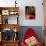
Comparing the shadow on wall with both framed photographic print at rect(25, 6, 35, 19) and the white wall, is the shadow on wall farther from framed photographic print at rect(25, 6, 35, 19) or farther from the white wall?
framed photographic print at rect(25, 6, 35, 19)

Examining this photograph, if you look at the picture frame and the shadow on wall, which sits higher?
the picture frame

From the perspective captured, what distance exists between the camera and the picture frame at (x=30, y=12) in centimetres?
495

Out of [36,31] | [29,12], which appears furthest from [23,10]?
[36,31]

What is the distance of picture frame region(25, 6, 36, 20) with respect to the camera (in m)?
4.95

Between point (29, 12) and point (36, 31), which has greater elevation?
point (29, 12)

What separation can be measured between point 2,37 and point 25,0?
1.32 meters

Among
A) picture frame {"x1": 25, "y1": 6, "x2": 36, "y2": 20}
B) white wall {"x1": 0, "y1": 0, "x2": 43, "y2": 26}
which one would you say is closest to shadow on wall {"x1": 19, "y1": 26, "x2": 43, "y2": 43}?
white wall {"x1": 0, "y1": 0, "x2": 43, "y2": 26}

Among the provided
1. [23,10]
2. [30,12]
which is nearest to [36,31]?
[30,12]

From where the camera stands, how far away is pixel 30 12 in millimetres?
4980

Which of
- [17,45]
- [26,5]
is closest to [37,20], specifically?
[26,5]

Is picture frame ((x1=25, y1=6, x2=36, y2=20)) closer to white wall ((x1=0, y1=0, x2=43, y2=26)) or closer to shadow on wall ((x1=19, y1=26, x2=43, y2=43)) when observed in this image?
A: white wall ((x1=0, y1=0, x2=43, y2=26))

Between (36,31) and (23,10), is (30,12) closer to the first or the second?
(23,10)

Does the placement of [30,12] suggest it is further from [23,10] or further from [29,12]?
[23,10]

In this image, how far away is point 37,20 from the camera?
495 centimetres
